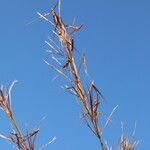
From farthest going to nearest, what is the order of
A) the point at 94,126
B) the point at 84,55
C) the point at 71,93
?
the point at 84,55 → the point at 71,93 → the point at 94,126

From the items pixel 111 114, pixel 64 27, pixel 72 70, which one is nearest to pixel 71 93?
pixel 72 70

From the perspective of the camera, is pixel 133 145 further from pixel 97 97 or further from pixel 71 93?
pixel 71 93

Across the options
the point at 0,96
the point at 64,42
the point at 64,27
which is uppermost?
the point at 64,27

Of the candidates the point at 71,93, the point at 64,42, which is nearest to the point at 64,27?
the point at 64,42

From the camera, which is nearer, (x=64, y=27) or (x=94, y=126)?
(x=94, y=126)

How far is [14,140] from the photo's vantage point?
2197 millimetres

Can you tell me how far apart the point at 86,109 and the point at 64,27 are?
0.67m

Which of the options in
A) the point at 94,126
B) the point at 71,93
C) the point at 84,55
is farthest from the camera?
the point at 84,55

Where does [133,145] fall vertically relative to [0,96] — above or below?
below

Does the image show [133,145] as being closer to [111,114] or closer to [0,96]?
[111,114]

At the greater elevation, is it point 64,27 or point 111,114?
point 64,27

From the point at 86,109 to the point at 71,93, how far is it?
18cm

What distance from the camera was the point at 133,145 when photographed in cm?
220

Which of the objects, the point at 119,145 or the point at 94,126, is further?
the point at 119,145
